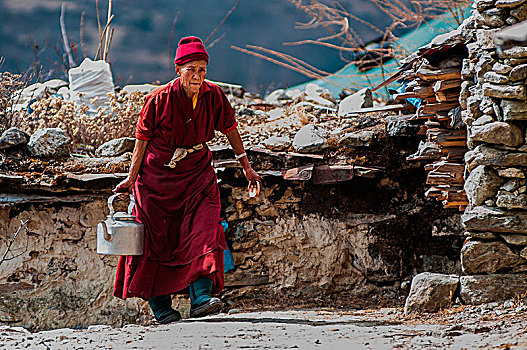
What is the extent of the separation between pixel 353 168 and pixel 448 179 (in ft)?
3.41

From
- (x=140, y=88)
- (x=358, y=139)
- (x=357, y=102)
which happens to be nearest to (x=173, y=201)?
(x=358, y=139)

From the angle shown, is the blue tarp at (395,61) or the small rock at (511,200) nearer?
the small rock at (511,200)

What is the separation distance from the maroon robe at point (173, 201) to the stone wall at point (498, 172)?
163 centimetres

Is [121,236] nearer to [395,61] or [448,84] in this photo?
[448,84]

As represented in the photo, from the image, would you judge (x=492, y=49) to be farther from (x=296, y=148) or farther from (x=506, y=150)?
(x=296, y=148)

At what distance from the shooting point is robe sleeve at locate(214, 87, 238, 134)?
12.8 ft

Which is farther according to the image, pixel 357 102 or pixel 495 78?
pixel 357 102

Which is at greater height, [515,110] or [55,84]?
[55,84]

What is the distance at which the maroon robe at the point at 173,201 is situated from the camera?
3701 millimetres

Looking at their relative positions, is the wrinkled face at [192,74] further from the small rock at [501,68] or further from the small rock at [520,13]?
the small rock at [520,13]

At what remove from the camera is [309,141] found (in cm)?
550

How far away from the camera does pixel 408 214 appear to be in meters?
5.47

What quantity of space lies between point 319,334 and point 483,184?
1430mm

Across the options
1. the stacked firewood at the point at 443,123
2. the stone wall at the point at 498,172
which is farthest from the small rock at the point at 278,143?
the stone wall at the point at 498,172
